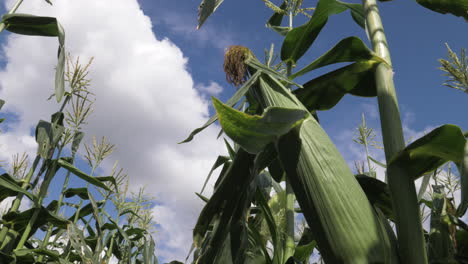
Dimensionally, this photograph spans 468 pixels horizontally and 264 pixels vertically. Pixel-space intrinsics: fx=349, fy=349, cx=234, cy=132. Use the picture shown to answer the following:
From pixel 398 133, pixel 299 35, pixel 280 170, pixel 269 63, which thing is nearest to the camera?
pixel 398 133

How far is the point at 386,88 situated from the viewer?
3.40ft

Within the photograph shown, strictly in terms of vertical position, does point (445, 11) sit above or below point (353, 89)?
above

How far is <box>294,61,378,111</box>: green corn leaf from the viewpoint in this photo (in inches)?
46.0

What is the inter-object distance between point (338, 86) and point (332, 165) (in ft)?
1.58

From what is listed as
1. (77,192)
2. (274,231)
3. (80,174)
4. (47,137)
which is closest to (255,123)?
(274,231)

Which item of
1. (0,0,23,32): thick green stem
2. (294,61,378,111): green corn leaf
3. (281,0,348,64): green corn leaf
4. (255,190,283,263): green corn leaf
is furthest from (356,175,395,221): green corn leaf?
(0,0,23,32): thick green stem

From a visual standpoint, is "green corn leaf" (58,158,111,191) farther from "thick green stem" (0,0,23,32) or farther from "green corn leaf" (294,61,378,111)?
"green corn leaf" (294,61,378,111)

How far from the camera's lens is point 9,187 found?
1.98 m

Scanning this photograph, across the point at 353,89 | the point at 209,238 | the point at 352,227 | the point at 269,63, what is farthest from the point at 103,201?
the point at 352,227

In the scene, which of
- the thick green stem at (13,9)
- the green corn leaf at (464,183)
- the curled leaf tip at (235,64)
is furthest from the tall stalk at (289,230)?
the thick green stem at (13,9)

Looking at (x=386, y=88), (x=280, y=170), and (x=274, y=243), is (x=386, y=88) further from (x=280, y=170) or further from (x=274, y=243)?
(x=274, y=243)

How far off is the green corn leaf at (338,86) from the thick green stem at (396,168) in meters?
0.08

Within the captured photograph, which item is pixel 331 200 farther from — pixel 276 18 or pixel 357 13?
pixel 276 18

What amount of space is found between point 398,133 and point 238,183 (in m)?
0.47
